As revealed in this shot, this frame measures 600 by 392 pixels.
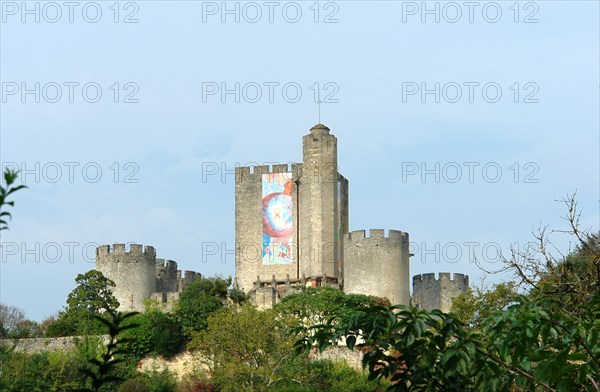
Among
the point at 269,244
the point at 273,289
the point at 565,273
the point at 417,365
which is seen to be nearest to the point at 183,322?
the point at 273,289

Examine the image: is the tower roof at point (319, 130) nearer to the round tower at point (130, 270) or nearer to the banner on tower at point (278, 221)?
the banner on tower at point (278, 221)

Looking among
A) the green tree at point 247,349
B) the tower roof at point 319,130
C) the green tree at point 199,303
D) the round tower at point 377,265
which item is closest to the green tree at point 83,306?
the green tree at point 199,303

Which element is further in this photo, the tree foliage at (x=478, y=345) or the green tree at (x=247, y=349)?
the green tree at (x=247, y=349)

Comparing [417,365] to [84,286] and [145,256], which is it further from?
[145,256]

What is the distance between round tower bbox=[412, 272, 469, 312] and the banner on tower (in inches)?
226

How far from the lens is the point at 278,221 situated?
55.0m

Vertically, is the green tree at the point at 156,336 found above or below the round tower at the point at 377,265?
below

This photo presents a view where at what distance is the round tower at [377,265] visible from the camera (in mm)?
49844

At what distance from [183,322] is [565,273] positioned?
105 ft

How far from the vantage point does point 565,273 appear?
51.6 ft

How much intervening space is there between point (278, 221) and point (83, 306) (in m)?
10.2

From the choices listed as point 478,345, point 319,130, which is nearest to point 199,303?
point 319,130

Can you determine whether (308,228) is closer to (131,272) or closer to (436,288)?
(436,288)

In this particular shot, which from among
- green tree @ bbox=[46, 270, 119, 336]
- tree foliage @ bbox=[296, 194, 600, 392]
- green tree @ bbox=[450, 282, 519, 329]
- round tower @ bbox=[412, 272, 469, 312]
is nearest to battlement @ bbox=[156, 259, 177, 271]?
green tree @ bbox=[46, 270, 119, 336]
